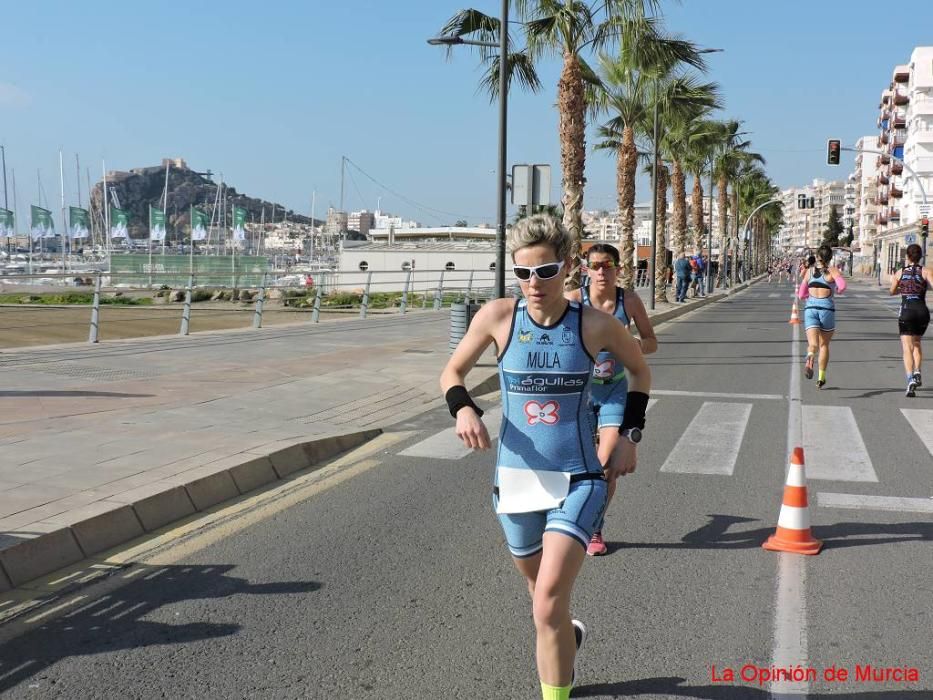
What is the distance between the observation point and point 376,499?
22.1 ft

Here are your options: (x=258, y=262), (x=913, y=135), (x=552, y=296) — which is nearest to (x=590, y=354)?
(x=552, y=296)

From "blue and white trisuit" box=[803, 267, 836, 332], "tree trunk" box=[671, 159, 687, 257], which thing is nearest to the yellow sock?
"blue and white trisuit" box=[803, 267, 836, 332]

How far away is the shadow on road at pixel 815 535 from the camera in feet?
18.5

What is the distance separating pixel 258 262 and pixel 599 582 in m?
68.5

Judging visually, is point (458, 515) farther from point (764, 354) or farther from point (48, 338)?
point (48, 338)

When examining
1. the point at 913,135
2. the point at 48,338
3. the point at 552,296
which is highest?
the point at 913,135

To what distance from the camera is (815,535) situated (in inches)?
232

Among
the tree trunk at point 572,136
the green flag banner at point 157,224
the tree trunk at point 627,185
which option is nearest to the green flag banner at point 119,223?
the green flag banner at point 157,224

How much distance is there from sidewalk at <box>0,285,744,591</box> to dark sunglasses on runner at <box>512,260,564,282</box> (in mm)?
3193

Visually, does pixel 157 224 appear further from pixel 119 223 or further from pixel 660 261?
pixel 660 261

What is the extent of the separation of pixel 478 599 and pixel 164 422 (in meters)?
4.96

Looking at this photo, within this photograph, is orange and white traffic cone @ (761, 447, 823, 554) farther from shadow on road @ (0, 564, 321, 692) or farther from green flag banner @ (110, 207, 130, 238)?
green flag banner @ (110, 207, 130, 238)

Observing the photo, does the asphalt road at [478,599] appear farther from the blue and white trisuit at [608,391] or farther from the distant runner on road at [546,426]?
the blue and white trisuit at [608,391]

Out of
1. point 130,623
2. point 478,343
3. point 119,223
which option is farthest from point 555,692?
point 119,223
